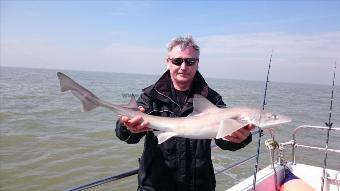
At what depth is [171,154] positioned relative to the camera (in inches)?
140

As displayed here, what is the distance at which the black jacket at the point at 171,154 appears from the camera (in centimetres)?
354

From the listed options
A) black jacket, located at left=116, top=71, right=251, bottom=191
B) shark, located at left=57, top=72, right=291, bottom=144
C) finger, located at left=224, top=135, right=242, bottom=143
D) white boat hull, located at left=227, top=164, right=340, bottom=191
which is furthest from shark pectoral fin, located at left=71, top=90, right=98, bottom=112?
white boat hull, located at left=227, top=164, right=340, bottom=191

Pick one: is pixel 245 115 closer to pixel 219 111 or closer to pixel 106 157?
pixel 219 111

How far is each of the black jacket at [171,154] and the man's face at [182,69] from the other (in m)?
0.11

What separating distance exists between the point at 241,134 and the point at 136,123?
3.36ft

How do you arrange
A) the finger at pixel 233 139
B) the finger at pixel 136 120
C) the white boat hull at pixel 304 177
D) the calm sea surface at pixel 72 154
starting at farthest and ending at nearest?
the calm sea surface at pixel 72 154, the white boat hull at pixel 304 177, the finger at pixel 233 139, the finger at pixel 136 120

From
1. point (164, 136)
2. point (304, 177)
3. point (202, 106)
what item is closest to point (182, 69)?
point (202, 106)

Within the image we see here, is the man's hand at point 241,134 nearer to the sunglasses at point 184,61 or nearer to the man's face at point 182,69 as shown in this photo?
the man's face at point 182,69

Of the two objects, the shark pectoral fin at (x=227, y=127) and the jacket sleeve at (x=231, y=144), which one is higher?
the shark pectoral fin at (x=227, y=127)

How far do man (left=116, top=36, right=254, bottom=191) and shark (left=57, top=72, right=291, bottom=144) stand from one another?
0.19 m

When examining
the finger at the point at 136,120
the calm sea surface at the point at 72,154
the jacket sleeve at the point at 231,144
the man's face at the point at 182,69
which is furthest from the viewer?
the calm sea surface at the point at 72,154

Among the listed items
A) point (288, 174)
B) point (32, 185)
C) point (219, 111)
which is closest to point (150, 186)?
point (219, 111)

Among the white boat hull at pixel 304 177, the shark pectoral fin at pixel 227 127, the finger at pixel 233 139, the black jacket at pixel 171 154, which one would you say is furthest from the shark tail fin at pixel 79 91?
the white boat hull at pixel 304 177

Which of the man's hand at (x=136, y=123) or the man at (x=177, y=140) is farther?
the man at (x=177, y=140)
